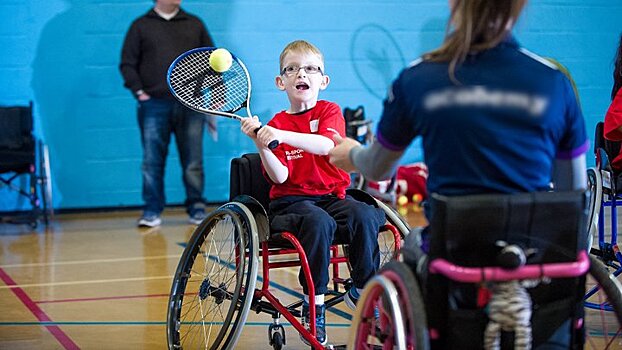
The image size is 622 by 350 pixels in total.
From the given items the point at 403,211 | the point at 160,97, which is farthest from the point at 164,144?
the point at 403,211

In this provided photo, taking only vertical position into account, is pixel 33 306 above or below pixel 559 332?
below

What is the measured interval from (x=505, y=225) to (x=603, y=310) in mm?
1268

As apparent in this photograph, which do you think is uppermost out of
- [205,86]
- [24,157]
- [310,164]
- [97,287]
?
[205,86]

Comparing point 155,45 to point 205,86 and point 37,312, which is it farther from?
point 205,86

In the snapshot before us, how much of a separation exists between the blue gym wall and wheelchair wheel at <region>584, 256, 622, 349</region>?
3.39 meters

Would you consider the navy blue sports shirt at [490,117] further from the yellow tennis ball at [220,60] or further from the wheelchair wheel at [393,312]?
the yellow tennis ball at [220,60]

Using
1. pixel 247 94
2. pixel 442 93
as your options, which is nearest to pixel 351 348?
pixel 442 93

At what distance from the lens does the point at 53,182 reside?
266 inches

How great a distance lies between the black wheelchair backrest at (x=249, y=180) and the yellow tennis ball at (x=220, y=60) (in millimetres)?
315

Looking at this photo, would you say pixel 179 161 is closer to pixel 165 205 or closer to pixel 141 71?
pixel 165 205

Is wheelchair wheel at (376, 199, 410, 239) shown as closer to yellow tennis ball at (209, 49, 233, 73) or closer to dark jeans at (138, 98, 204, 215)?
yellow tennis ball at (209, 49, 233, 73)

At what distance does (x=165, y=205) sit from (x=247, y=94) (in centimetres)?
394

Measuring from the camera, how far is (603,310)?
9.97 feet

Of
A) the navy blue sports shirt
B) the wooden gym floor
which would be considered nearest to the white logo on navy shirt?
the navy blue sports shirt
